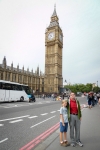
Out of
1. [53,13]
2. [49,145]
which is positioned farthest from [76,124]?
[53,13]

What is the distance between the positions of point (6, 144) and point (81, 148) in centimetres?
235

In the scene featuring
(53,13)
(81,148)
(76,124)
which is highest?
(53,13)

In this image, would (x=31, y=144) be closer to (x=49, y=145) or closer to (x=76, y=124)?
(x=49, y=145)

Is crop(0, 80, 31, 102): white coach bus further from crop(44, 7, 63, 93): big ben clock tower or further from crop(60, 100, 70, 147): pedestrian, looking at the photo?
crop(44, 7, 63, 93): big ben clock tower

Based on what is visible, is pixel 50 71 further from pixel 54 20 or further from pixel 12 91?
pixel 12 91

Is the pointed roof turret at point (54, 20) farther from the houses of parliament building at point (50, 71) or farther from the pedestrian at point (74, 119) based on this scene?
the pedestrian at point (74, 119)

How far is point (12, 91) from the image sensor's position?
75.5 ft

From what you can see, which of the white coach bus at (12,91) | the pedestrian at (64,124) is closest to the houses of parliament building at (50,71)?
the white coach bus at (12,91)

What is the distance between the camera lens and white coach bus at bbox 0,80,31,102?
20980 mm

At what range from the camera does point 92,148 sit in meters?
4.33

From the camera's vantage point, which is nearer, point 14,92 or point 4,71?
point 14,92

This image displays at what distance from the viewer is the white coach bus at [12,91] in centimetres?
2098

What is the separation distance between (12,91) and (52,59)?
2194 inches

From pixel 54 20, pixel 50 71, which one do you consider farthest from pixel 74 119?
pixel 54 20
